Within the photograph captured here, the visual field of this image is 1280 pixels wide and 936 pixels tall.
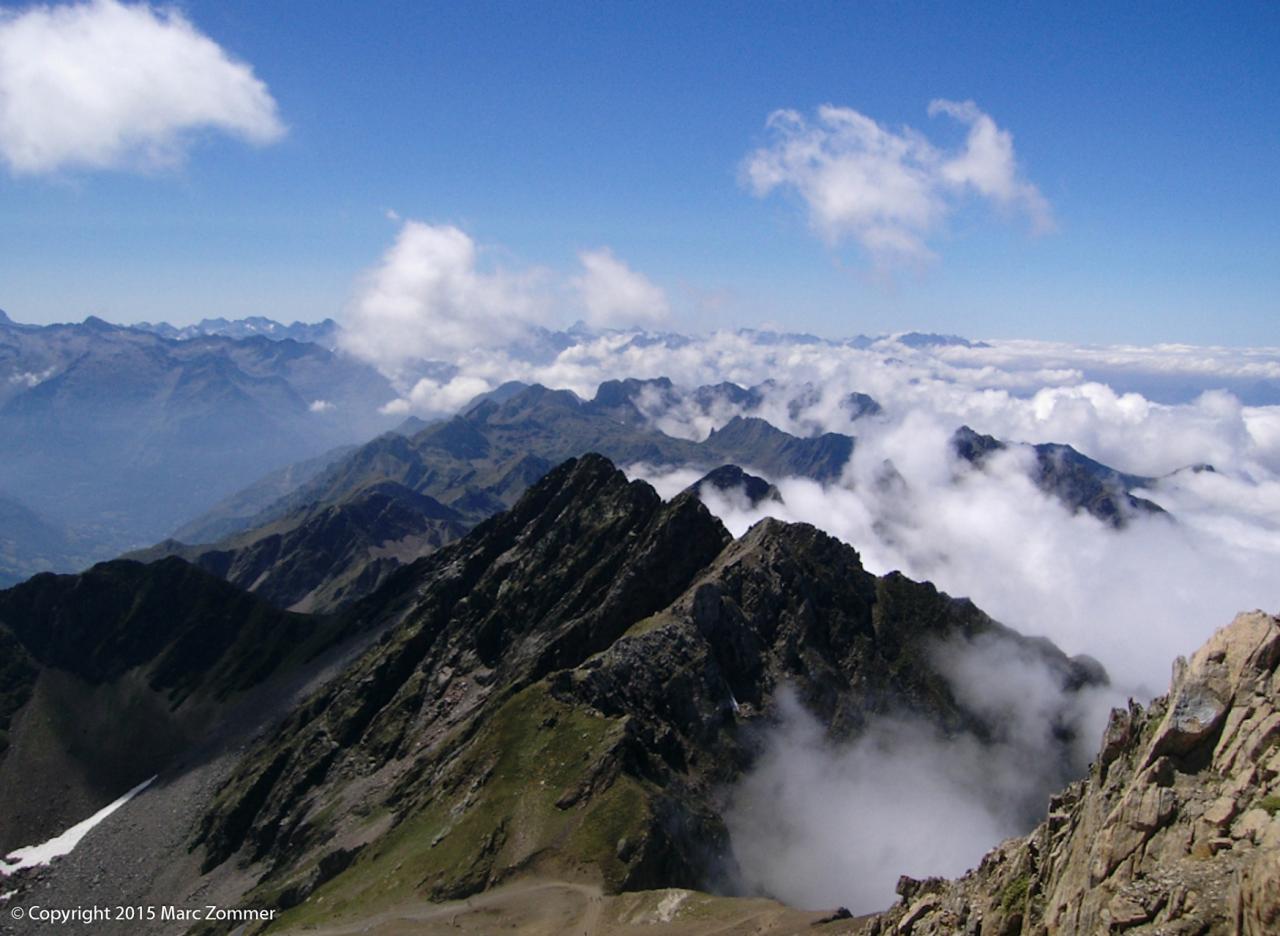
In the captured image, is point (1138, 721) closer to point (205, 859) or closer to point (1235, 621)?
point (1235, 621)

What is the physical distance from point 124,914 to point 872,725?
17450 cm

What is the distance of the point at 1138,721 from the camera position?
51031mm

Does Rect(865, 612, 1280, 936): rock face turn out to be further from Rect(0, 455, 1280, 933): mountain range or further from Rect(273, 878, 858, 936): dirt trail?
Rect(273, 878, 858, 936): dirt trail

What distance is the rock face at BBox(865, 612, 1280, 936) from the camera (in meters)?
34.3

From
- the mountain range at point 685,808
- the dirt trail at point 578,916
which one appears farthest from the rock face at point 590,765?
the dirt trail at point 578,916

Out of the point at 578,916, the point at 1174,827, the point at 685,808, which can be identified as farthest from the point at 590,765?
the point at 1174,827

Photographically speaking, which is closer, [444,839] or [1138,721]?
[1138,721]

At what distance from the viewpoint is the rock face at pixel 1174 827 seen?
3431 cm

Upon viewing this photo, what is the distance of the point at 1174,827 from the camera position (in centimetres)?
4006

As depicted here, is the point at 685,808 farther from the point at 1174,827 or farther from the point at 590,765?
the point at 1174,827

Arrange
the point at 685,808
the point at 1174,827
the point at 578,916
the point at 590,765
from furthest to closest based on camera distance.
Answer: the point at 590,765, the point at 685,808, the point at 578,916, the point at 1174,827

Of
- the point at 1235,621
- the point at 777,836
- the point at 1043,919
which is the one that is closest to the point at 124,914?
the point at 777,836

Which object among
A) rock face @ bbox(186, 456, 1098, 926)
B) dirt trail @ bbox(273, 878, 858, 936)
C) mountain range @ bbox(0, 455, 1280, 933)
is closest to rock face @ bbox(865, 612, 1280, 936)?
mountain range @ bbox(0, 455, 1280, 933)

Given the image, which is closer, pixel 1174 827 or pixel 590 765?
pixel 1174 827
